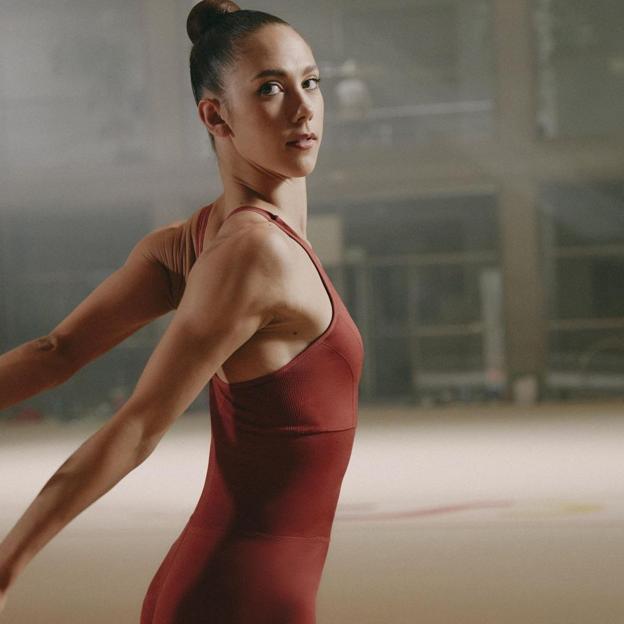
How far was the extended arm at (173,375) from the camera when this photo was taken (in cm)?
106

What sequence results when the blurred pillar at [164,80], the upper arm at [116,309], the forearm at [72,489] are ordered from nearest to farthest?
the forearm at [72,489]
the upper arm at [116,309]
the blurred pillar at [164,80]

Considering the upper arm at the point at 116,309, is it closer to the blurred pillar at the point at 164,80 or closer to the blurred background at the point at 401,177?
the blurred background at the point at 401,177

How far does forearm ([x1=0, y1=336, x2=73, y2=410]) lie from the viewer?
1.42 meters

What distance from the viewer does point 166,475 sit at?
784cm

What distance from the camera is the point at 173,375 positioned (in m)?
1.11

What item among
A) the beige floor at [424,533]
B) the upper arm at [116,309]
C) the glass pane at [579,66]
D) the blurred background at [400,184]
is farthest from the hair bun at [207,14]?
the glass pane at [579,66]

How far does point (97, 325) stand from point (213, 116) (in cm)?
35

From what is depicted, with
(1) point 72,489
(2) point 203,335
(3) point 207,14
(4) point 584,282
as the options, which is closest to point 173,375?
(2) point 203,335

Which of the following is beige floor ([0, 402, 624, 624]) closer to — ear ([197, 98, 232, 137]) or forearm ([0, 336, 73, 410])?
forearm ([0, 336, 73, 410])

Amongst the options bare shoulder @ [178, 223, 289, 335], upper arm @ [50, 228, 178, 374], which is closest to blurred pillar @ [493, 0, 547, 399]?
upper arm @ [50, 228, 178, 374]

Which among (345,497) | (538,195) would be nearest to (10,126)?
(538,195)

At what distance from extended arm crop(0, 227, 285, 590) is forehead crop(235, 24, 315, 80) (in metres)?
0.21

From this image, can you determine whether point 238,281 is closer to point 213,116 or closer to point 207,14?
point 213,116

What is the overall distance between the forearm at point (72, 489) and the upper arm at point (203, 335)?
0.08 ft
